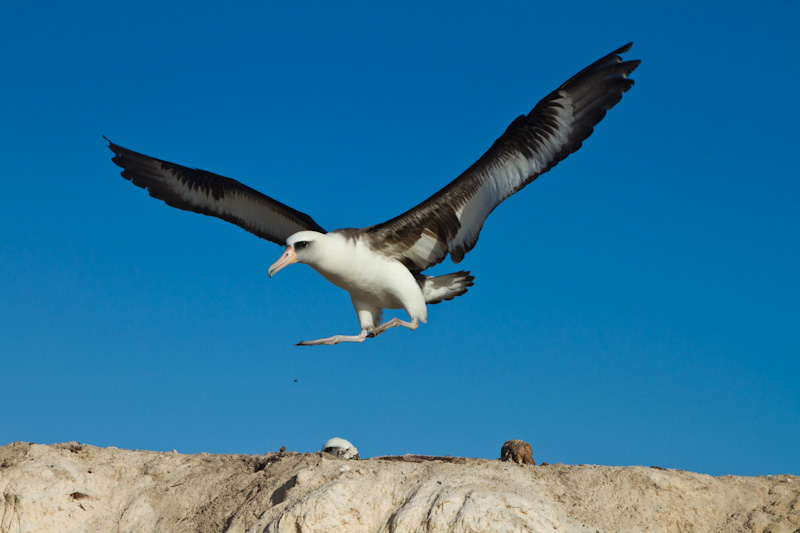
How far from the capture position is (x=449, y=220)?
12148 millimetres

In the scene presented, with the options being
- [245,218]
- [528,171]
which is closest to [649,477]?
[528,171]

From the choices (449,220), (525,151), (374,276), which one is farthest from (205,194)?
(525,151)

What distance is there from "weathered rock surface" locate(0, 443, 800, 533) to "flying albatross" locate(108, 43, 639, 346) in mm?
2561

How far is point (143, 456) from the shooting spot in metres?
12.0

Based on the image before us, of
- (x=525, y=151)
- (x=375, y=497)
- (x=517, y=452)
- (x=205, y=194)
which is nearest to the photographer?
(x=375, y=497)

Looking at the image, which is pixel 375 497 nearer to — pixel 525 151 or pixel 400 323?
pixel 400 323

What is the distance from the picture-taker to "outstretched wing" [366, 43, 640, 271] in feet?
38.3

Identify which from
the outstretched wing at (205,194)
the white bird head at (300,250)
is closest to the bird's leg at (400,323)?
the white bird head at (300,250)

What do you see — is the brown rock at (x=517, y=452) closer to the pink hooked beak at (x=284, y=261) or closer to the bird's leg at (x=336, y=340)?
the bird's leg at (x=336, y=340)

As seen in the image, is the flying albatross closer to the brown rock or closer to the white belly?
the white belly

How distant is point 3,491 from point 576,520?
8582 mm

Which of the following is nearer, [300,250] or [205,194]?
[300,250]

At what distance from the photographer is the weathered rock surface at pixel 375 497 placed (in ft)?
29.6

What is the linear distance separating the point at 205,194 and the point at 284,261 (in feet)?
12.3
